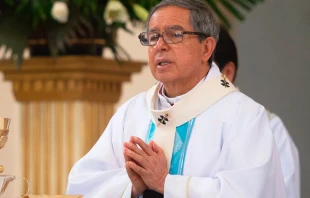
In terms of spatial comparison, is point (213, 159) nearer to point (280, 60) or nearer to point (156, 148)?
point (156, 148)

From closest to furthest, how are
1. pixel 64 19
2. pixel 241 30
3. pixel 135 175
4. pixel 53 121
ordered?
pixel 135 175 → pixel 64 19 → pixel 53 121 → pixel 241 30

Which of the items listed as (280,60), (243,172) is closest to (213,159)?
(243,172)

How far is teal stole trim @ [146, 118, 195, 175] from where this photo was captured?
13.2ft

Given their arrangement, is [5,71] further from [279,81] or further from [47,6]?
[279,81]

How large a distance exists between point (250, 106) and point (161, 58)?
413mm

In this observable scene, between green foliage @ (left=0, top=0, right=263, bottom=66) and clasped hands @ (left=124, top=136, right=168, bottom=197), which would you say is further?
green foliage @ (left=0, top=0, right=263, bottom=66)

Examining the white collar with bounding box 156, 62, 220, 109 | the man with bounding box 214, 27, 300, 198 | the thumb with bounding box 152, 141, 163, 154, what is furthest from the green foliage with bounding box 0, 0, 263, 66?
the thumb with bounding box 152, 141, 163, 154

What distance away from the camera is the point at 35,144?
5.81 metres

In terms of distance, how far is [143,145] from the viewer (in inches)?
151

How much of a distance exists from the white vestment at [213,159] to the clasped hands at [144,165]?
0.14ft

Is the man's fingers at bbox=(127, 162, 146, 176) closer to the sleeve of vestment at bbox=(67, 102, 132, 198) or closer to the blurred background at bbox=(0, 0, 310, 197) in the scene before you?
the sleeve of vestment at bbox=(67, 102, 132, 198)

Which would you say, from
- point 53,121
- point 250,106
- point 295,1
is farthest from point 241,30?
point 250,106

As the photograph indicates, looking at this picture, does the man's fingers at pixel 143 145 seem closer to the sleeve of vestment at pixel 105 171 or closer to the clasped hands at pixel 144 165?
the clasped hands at pixel 144 165

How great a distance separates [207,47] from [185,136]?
383 millimetres
